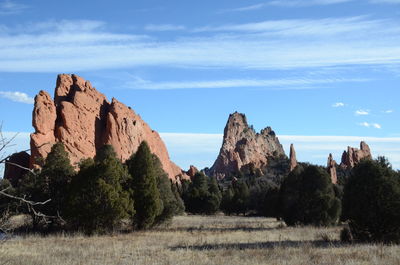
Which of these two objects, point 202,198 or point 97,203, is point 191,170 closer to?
point 202,198

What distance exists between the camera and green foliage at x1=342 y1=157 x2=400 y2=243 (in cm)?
2266

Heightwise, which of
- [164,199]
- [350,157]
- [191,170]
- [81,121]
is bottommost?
[164,199]

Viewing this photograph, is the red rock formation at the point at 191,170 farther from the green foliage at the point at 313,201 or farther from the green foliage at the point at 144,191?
the green foliage at the point at 144,191

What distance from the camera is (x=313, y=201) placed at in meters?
40.4

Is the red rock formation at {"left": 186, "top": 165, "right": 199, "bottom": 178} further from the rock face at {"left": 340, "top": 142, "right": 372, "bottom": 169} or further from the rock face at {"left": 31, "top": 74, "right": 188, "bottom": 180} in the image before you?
the rock face at {"left": 340, "top": 142, "right": 372, "bottom": 169}

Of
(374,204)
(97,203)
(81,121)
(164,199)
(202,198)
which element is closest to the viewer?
(374,204)

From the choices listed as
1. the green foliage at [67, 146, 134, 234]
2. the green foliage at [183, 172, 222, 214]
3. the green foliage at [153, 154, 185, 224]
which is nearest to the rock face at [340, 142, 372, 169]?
Answer: the green foliage at [183, 172, 222, 214]

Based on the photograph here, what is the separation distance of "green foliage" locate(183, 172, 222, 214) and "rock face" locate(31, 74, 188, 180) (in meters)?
15.5

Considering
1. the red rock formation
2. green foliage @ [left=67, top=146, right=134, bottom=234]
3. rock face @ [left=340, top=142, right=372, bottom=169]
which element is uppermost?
rock face @ [left=340, top=142, right=372, bottom=169]

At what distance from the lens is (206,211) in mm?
76750

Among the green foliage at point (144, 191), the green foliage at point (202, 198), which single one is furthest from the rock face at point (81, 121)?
the green foliage at point (144, 191)

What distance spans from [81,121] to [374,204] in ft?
247

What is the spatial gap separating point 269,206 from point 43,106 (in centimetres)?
4303

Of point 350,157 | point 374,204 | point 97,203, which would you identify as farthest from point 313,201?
point 350,157
